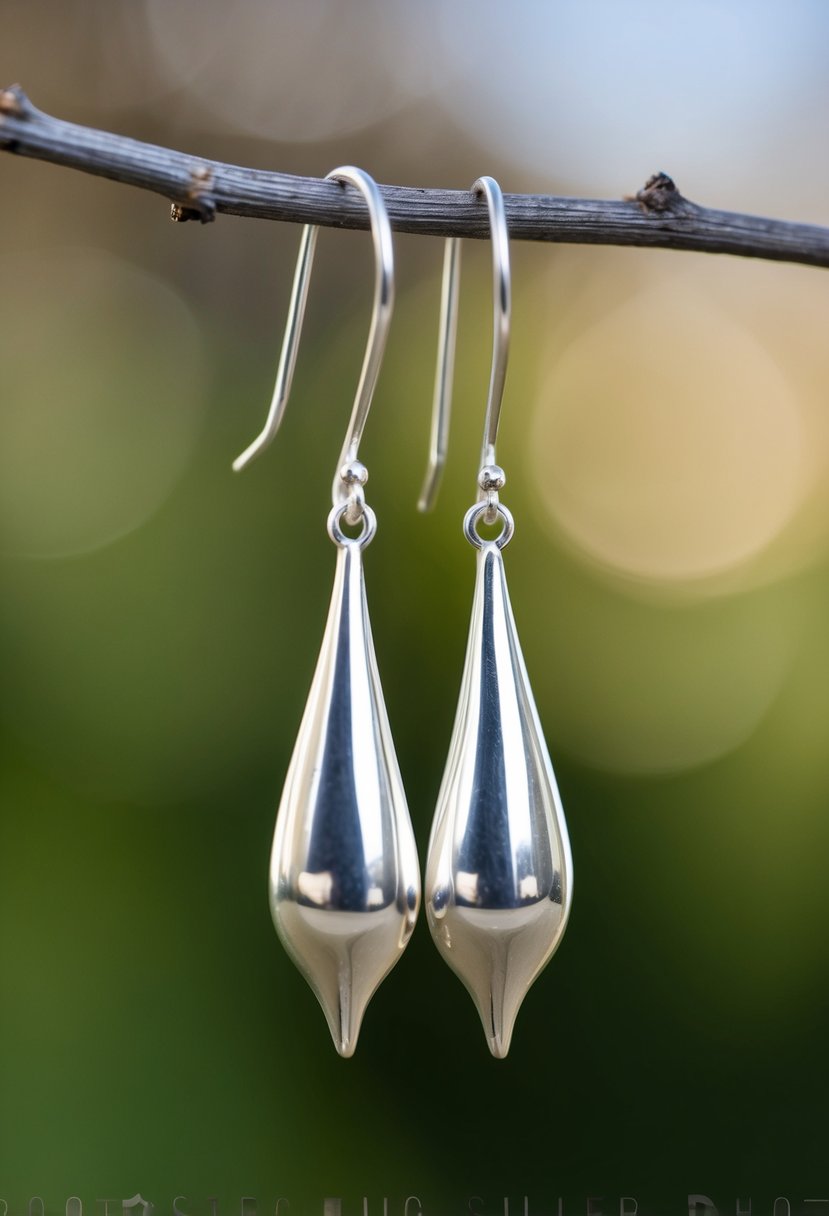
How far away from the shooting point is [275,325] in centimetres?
109

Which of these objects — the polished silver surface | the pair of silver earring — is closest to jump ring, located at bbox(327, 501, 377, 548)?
the pair of silver earring

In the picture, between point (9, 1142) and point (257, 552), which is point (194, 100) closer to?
point (257, 552)

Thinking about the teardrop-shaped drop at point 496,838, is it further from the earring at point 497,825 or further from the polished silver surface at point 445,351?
the polished silver surface at point 445,351

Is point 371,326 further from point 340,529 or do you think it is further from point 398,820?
point 398,820

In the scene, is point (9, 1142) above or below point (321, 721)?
below

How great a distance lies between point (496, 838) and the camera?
1.27 feet

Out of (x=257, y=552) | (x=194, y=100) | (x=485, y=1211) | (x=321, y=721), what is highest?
(x=194, y=100)

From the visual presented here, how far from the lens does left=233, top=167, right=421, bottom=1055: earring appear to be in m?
0.37

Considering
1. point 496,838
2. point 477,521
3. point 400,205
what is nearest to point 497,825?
point 496,838

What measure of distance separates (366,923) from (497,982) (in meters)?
0.07

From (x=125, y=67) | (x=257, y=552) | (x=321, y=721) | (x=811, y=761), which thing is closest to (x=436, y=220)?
(x=321, y=721)

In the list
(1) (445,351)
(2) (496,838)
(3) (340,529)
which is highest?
(1) (445,351)

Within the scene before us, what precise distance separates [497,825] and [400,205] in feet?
0.82

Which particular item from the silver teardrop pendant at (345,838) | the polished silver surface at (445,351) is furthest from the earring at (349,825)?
the polished silver surface at (445,351)
